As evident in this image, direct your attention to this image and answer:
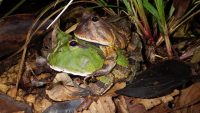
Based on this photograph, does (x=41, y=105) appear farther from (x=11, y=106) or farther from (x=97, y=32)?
(x=97, y=32)

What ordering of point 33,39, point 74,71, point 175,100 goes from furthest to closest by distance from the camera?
point 33,39, point 175,100, point 74,71

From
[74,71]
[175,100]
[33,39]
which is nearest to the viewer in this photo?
[74,71]

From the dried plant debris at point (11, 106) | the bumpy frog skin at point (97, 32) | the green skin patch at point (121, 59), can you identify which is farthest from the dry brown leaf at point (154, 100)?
the dried plant debris at point (11, 106)

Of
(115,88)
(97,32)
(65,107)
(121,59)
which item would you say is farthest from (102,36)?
(65,107)

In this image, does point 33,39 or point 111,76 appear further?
point 33,39

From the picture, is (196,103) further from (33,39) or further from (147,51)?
(33,39)

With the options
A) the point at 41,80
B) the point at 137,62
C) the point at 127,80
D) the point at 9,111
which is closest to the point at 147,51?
the point at 137,62

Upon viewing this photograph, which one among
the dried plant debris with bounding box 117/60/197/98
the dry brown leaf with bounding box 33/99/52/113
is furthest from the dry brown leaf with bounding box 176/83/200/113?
the dry brown leaf with bounding box 33/99/52/113

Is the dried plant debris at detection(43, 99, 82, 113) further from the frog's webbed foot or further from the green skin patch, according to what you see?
the green skin patch

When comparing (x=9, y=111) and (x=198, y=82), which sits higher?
(x=198, y=82)
